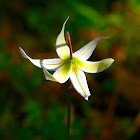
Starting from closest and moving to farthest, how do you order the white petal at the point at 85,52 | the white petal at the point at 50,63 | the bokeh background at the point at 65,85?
the white petal at the point at 50,63
the white petal at the point at 85,52
the bokeh background at the point at 65,85

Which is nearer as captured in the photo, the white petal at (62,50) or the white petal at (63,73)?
the white petal at (63,73)

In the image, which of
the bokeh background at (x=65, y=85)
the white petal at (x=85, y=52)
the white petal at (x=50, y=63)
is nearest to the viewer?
the white petal at (x=50, y=63)

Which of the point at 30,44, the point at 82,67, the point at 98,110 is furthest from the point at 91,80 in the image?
the point at 82,67

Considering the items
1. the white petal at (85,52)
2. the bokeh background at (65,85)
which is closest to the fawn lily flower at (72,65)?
the white petal at (85,52)

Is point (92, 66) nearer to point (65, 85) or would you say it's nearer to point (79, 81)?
point (79, 81)

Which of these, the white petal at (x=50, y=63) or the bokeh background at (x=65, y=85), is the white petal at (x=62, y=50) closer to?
the white petal at (x=50, y=63)

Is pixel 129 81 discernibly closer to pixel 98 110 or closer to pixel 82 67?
pixel 98 110

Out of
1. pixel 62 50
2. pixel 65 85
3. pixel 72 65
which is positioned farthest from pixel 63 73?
pixel 65 85
